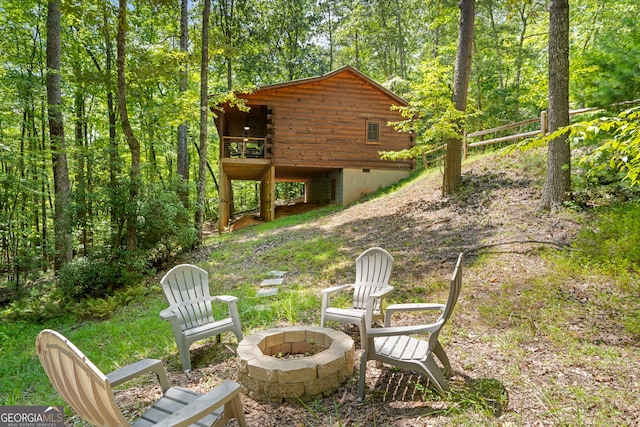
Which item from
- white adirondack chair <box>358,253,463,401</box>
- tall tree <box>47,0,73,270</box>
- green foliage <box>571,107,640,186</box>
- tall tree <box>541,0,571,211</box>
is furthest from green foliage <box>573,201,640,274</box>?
tall tree <box>47,0,73,270</box>

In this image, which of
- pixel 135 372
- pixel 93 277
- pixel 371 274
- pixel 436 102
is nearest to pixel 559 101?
pixel 436 102

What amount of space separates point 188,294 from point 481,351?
3.22 m

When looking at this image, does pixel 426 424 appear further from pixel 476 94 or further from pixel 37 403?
pixel 476 94

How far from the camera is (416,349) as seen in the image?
2.83 m

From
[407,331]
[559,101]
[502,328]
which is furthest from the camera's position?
[559,101]

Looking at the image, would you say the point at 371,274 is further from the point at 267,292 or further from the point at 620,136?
the point at 620,136

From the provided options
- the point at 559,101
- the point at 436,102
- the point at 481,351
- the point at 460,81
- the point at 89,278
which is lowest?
the point at 89,278

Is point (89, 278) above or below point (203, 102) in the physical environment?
below

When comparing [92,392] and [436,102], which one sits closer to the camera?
[92,392]

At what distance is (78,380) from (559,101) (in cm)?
765

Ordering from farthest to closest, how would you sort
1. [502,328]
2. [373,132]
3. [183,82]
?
[373,132] → [183,82] → [502,328]

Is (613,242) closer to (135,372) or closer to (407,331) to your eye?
(407,331)

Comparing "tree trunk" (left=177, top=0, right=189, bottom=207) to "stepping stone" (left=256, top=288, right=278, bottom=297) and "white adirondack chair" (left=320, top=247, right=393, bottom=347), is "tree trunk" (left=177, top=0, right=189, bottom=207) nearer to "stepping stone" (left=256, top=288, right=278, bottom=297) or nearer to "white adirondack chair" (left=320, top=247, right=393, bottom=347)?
"stepping stone" (left=256, top=288, right=278, bottom=297)

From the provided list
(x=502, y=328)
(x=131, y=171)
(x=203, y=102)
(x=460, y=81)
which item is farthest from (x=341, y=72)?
(x=502, y=328)
